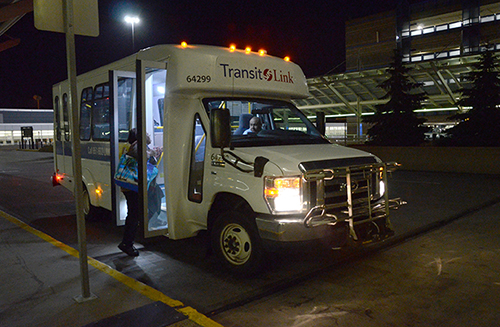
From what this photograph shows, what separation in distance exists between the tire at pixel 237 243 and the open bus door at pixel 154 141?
0.96 m

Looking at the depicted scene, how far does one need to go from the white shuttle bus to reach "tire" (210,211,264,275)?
13 mm

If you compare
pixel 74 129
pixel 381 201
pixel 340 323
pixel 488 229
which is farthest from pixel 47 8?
pixel 488 229

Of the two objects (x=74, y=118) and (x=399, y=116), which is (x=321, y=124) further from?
(x=399, y=116)

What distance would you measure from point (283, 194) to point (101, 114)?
431cm

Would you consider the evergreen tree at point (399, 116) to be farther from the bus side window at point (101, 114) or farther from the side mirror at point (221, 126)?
the side mirror at point (221, 126)

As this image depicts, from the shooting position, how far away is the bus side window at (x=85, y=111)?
8.10 meters

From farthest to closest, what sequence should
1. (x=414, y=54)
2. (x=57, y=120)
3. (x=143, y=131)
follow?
(x=414, y=54)
(x=57, y=120)
(x=143, y=131)

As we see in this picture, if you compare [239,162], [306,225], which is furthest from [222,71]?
[306,225]

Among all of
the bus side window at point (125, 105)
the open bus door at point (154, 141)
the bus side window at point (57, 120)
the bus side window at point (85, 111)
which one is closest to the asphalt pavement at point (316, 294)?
the open bus door at point (154, 141)

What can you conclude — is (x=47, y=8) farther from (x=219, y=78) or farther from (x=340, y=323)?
(x=340, y=323)

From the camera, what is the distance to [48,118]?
7200 centimetres

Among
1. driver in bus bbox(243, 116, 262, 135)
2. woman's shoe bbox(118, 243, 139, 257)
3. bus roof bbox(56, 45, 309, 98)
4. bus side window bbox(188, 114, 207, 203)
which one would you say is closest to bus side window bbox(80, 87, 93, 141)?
bus roof bbox(56, 45, 309, 98)

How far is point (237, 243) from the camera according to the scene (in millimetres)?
5406

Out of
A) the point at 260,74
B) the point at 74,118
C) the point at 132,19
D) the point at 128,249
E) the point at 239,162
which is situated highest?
the point at 132,19
